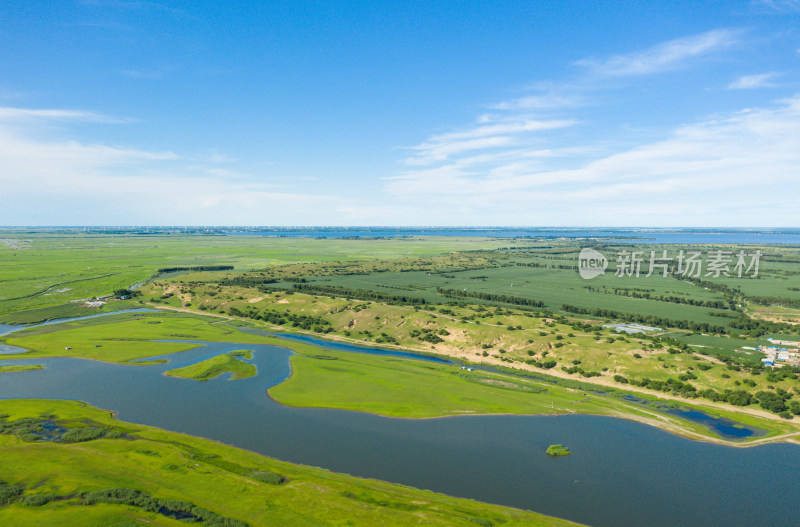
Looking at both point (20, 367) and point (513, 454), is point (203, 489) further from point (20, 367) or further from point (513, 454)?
point (20, 367)

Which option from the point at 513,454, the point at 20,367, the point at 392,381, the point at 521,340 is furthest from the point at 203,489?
the point at 521,340

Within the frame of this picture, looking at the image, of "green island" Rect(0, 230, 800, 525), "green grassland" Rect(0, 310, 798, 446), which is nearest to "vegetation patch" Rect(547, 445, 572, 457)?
"green grassland" Rect(0, 310, 798, 446)

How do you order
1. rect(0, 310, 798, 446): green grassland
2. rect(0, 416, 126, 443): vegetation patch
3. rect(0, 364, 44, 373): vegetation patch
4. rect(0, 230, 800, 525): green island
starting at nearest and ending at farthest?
1. rect(0, 230, 800, 525): green island
2. rect(0, 416, 126, 443): vegetation patch
3. rect(0, 310, 798, 446): green grassland
4. rect(0, 364, 44, 373): vegetation patch

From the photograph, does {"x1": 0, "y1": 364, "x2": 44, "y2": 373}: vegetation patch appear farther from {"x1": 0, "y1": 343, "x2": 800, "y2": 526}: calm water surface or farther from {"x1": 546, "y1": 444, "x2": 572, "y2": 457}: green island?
{"x1": 546, "y1": 444, "x2": 572, "y2": 457}: green island

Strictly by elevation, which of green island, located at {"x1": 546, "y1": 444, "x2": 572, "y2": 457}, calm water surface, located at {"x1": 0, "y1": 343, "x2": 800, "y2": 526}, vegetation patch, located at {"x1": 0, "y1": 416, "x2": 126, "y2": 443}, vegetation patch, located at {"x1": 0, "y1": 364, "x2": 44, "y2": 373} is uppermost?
vegetation patch, located at {"x1": 0, "y1": 416, "x2": 126, "y2": 443}

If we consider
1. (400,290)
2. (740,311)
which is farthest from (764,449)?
(400,290)

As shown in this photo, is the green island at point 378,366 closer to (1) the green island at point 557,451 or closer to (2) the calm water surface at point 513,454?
(2) the calm water surface at point 513,454

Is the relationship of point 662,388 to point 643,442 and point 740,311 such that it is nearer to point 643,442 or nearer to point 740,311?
point 643,442
